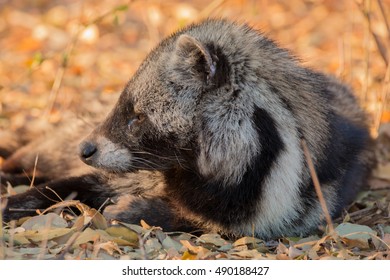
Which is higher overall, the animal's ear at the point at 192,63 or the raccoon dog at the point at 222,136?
the animal's ear at the point at 192,63

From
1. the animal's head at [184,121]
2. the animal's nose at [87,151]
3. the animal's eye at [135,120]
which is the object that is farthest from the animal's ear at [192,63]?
the animal's nose at [87,151]

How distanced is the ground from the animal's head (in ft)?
1.55

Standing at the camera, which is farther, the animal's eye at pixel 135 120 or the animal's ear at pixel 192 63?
the animal's eye at pixel 135 120

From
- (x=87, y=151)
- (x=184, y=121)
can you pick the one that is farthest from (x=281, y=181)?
→ (x=87, y=151)

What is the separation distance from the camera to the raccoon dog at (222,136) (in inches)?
183

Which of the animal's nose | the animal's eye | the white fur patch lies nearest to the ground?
the white fur patch

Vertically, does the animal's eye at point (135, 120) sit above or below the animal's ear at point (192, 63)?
below

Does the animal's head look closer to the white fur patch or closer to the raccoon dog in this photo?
the raccoon dog

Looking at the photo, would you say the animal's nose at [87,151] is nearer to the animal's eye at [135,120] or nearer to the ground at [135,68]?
the animal's eye at [135,120]

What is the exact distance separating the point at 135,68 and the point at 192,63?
194 inches

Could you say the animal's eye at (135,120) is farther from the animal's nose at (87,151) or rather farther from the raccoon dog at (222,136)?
the animal's nose at (87,151)

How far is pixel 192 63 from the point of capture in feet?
15.5

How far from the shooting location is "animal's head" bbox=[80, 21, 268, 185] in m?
4.62

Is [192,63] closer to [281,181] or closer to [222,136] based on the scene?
[222,136]
